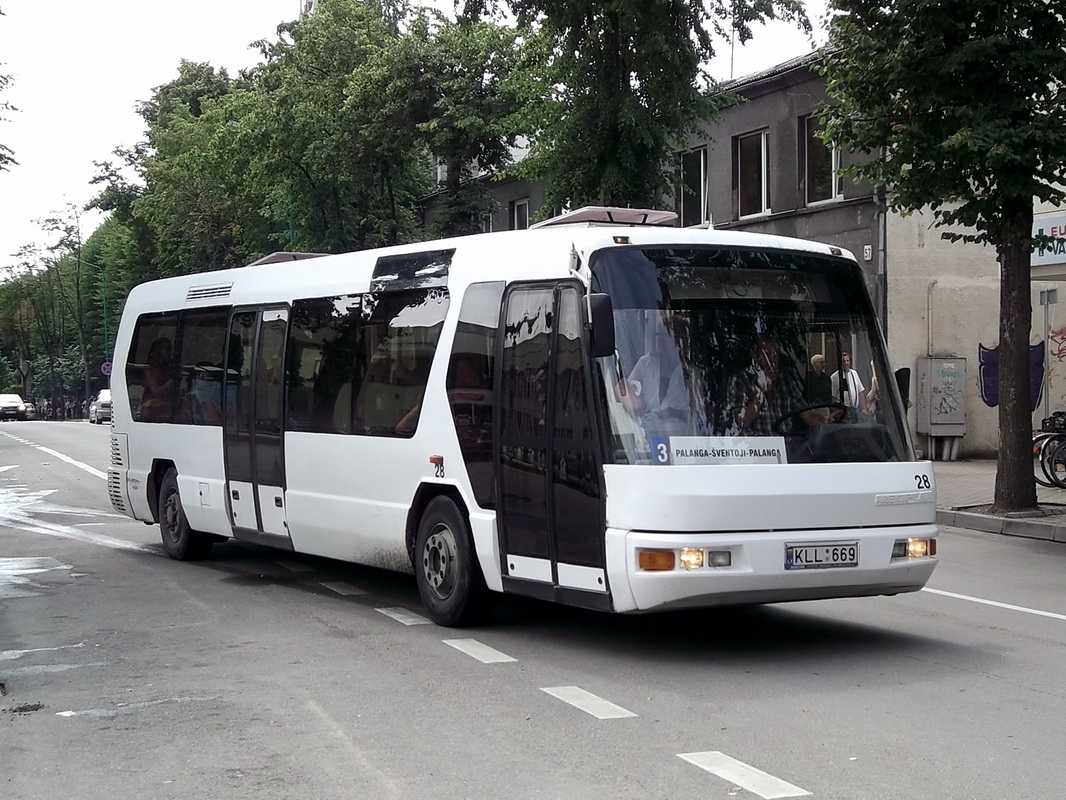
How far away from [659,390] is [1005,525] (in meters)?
9.52

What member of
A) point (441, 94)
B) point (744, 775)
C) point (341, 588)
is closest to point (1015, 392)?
point (341, 588)

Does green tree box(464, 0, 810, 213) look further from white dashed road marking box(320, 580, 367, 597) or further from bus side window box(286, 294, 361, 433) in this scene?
white dashed road marking box(320, 580, 367, 597)

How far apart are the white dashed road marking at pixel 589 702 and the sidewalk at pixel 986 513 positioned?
642cm

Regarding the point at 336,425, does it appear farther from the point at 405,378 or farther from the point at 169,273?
the point at 169,273

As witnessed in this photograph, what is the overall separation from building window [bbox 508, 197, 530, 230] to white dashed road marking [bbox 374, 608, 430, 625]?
31.4 metres

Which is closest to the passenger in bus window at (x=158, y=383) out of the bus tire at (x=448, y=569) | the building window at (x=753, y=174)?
the bus tire at (x=448, y=569)

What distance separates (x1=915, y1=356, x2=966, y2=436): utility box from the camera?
26.5 meters

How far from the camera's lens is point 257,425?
39.1 ft

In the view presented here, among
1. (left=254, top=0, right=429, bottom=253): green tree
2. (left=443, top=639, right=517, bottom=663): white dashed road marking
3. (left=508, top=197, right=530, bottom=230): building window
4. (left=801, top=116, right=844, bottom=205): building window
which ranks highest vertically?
(left=254, top=0, right=429, bottom=253): green tree

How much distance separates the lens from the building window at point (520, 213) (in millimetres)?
40781

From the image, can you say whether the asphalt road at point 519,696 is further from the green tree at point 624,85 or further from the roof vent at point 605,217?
the green tree at point 624,85

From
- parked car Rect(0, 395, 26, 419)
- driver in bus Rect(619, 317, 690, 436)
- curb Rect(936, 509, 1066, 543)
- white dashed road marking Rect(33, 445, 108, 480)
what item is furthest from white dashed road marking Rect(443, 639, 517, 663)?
parked car Rect(0, 395, 26, 419)

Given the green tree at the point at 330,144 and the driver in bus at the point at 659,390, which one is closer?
the driver in bus at the point at 659,390

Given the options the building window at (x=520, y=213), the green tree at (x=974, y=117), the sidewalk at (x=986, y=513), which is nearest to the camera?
the green tree at (x=974, y=117)
